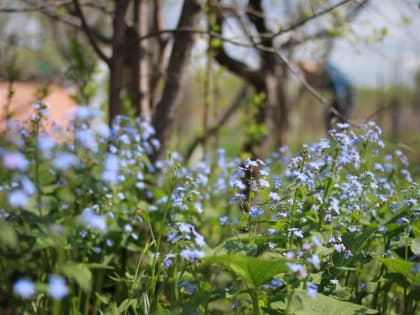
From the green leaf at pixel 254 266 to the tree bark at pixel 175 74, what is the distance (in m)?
1.79

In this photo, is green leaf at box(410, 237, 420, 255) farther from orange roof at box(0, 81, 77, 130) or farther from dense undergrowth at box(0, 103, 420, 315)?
orange roof at box(0, 81, 77, 130)

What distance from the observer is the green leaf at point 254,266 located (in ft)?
5.47

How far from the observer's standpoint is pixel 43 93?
10.9ft

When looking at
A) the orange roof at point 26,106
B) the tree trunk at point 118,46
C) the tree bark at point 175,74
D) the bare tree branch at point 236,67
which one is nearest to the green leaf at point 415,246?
the orange roof at point 26,106

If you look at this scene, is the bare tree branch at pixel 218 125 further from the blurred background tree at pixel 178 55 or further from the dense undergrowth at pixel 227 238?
the dense undergrowth at pixel 227 238

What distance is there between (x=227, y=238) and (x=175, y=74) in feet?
4.62

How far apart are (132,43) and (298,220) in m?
1.80

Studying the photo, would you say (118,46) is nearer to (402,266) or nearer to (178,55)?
(178,55)

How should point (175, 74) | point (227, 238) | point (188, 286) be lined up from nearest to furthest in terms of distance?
point (188, 286) < point (227, 238) < point (175, 74)

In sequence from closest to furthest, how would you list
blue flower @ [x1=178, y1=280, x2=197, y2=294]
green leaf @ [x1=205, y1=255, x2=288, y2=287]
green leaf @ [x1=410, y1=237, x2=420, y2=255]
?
1. green leaf @ [x1=205, y1=255, x2=288, y2=287]
2. green leaf @ [x1=410, y1=237, x2=420, y2=255]
3. blue flower @ [x1=178, y1=280, x2=197, y2=294]

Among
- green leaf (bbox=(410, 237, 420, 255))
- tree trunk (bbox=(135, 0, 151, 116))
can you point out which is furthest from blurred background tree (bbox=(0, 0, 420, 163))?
green leaf (bbox=(410, 237, 420, 255))

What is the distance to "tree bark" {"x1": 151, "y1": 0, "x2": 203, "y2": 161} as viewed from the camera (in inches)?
132

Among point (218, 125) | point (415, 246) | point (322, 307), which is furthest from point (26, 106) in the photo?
point (415, 246)

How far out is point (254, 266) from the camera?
1.74m
